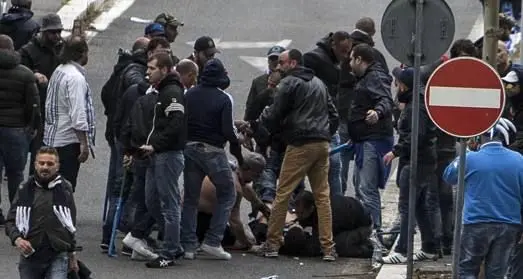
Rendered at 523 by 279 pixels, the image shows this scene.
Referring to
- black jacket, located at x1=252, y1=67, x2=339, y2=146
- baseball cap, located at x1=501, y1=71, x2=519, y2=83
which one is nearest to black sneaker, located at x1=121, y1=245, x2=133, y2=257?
black jacket, located at x1=252, y1=67, x2=339, y2=146

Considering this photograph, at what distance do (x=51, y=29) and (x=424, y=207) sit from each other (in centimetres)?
460

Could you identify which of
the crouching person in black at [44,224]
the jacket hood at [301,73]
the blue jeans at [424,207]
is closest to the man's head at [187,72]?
the jacket hood at [301,73]

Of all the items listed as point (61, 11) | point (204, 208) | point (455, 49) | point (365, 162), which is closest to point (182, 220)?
point (204, 208)

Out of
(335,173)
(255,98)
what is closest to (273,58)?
(255,98)

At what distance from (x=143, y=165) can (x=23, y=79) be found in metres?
1.82

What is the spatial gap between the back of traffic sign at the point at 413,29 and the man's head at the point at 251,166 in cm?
199

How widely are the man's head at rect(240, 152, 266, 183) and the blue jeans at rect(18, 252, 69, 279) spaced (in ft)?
13.5

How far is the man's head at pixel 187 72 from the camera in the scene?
14984 millimetres

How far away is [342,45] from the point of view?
16516mm

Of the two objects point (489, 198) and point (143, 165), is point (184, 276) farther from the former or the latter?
point (489, 198)

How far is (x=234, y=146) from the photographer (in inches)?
586

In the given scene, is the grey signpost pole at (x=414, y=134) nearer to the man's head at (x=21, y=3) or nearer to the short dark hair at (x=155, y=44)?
the short dark hair at (x=155, y=44)

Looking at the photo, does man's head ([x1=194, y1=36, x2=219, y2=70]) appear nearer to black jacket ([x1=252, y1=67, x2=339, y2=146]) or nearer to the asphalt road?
black jacket ([x1=252, y1=67, x2=339, y2=146])

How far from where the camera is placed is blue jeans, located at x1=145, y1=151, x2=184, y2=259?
46.6 ft
